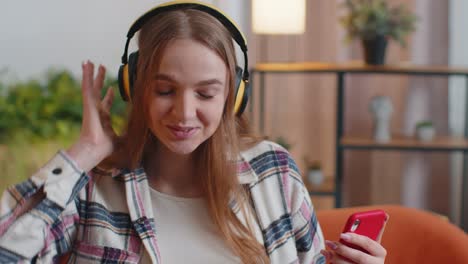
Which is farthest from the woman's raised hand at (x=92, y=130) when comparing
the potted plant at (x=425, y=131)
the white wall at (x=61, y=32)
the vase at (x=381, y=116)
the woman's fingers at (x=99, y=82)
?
the potted plant at (x=425, y=131)

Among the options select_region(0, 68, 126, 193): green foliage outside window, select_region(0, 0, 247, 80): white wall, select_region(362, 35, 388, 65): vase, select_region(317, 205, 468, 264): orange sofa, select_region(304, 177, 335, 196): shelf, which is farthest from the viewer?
select_region(304, 177, 335, 196): shelf

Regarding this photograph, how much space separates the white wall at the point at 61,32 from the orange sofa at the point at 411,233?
1785 millimetres

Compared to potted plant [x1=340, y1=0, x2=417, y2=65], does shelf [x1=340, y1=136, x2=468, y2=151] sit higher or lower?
lower

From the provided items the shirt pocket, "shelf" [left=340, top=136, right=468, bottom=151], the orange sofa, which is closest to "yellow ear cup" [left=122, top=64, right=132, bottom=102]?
the shirt pocket

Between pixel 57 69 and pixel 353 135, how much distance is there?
153 centimetres

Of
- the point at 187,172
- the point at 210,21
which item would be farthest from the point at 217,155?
the point at 210,21

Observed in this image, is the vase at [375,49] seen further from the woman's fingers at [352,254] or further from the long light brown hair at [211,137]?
the woman's fingers at [352,254]

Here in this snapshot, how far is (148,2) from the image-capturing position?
10.8 feet

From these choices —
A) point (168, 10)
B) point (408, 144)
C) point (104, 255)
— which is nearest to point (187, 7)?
point (168, 10)

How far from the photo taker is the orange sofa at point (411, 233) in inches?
66.1

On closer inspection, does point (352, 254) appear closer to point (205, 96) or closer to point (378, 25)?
point (205, 96)

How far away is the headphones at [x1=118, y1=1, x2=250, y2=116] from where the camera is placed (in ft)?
4.10

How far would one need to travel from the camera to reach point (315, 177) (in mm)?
3600

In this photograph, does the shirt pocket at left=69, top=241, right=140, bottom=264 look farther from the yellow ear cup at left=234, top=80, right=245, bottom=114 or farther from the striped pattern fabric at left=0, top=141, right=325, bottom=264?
the yellow ear cup at left=234, top=80, right=245, bottom=114
